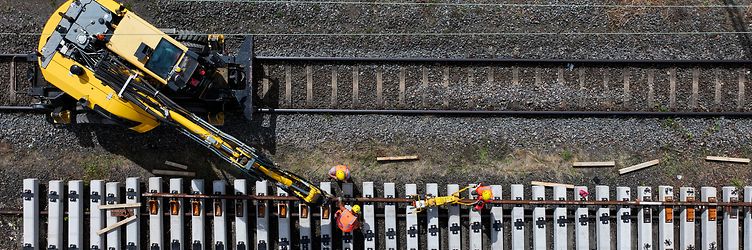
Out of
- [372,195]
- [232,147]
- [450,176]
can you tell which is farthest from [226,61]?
[450,176]

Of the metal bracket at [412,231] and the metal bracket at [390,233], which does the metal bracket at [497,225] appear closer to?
the metal bracket at [412,231]

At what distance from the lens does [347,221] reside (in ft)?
35.4

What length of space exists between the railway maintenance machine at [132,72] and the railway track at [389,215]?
3.64 feet

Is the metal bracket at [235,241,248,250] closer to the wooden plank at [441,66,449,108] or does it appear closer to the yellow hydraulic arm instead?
the yellow hydraulic arm

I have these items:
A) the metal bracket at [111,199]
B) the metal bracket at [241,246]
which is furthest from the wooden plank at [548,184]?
the metal bracket at [111,199]

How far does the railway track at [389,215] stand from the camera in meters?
11.6

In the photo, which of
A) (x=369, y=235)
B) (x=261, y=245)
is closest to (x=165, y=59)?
(x=261, y=245)

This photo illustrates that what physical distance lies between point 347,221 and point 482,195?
2.57 meters

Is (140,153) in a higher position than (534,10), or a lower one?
lower

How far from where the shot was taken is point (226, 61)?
11156 millimetres

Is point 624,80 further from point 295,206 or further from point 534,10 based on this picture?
point 295,206

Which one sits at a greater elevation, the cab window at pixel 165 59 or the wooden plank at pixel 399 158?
the cab window at pixel 165 59

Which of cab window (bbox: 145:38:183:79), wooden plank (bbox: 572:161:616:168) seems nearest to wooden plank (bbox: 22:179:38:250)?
cab window (bbox: 145:38:183:79)

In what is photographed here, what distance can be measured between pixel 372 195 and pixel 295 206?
1592 millimetres
